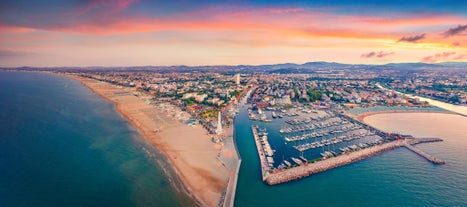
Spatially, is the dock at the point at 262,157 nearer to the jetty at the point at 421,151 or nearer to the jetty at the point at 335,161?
the jetty at the point at 335,161

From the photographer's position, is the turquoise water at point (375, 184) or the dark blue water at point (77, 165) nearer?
the dark blue water at point (77, 165)

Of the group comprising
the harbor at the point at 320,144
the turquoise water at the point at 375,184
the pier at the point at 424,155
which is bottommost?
the turquoise water at the point at 375,184

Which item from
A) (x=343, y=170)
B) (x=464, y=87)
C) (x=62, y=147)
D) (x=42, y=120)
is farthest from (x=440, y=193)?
(x=464, y=87)

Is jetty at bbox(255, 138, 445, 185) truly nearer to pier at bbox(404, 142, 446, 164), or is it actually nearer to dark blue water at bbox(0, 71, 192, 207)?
pier at bbox(404, 142, 446, 164)

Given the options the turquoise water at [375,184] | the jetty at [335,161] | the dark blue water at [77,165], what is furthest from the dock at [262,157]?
the dark blue water at [77,165]

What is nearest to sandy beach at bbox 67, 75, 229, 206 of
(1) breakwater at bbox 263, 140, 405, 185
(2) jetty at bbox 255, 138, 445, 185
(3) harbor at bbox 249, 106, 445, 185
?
(2) jetty at bbox 255, 138, 445, 185

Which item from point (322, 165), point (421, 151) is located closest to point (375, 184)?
point (322, 165)

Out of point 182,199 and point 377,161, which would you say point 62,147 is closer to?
point 182,199

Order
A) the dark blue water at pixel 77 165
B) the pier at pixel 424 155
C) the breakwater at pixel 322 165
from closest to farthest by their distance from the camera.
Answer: the dark blue water at pixel 77 165 → the breakwater at pixel 322 165 → the pier at pixel 424 155

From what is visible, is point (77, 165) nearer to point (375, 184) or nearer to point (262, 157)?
point (262, 157)
